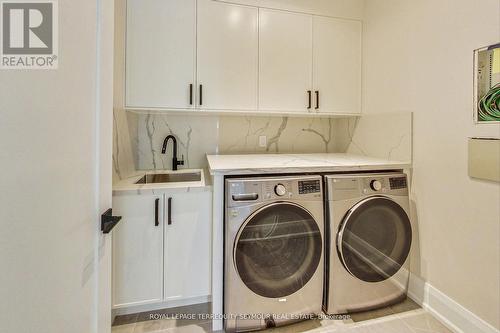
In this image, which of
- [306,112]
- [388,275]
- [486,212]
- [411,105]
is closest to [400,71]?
[411,105]

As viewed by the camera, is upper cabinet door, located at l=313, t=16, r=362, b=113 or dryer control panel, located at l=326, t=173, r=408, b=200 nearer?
dryer control panel, located at l=326, t=173, r=408, b=200

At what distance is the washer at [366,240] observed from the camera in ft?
5.42

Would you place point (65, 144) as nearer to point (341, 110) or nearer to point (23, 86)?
point (23, 86)

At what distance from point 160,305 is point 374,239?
1550mm

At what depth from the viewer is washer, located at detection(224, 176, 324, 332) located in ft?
4.93

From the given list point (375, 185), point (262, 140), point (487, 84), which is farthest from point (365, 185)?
point (262, 140)

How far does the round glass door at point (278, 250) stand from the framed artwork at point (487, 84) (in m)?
1.11

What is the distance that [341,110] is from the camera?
2.36 metres

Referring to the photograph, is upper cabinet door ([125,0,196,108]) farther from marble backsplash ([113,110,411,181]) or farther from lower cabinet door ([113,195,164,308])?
lower cabinet door ([113,195,164,308])

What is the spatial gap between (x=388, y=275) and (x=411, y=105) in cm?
123

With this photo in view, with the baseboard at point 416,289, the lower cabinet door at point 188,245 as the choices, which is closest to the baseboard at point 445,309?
the baseboard at point 416,289

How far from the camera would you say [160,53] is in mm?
1940

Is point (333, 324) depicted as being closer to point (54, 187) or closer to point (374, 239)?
point (374, 239)

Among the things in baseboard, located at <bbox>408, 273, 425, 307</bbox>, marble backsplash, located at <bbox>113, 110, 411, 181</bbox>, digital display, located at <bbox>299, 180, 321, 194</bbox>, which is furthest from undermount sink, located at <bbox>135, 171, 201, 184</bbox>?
baseboard, located at <bbox>408, 273, 425, 307</bbox>
